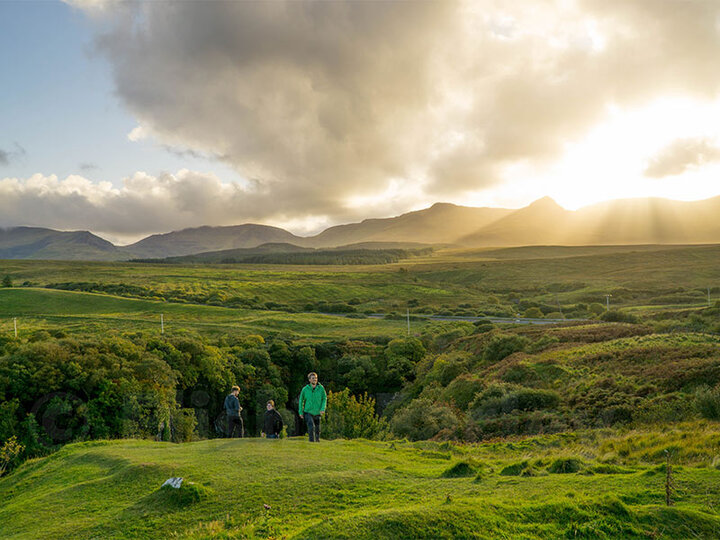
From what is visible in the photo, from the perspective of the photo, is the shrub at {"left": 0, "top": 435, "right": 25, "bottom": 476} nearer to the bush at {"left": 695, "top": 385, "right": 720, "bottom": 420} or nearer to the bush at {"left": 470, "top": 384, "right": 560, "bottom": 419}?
the bush at {"left": 470, "top": 384, "right": 560, "bottom": 419}

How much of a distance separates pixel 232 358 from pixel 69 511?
3789cm

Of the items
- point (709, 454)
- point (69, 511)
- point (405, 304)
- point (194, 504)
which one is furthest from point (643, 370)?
point (405, 304)

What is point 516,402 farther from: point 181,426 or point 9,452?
point 9,452

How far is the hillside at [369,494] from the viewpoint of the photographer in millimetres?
7957

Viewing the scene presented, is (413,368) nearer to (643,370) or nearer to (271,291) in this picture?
(643,370)

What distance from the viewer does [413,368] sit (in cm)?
5197

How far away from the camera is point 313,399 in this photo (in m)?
17.0

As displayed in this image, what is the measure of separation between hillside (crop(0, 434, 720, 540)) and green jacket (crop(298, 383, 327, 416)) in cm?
130

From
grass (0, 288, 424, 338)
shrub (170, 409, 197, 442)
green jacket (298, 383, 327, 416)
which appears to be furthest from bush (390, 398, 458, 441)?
grass (0, 288, 424, 338)

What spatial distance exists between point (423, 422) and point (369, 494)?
1554 centimetres

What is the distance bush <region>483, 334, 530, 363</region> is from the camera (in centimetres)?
3965

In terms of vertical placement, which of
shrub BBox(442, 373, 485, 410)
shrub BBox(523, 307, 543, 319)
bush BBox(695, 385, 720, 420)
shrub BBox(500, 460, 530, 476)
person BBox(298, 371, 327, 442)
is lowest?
shrub BBox(523, 307, 543, 319)

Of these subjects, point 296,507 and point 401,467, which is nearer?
point 296,507

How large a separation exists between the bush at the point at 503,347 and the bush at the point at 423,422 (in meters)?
14.8
